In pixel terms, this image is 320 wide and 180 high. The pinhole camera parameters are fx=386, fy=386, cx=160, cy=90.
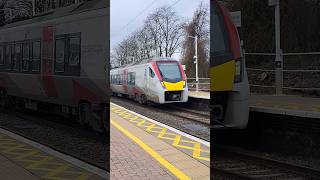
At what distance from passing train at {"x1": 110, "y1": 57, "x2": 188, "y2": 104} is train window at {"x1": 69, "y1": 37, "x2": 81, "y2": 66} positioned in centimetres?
24

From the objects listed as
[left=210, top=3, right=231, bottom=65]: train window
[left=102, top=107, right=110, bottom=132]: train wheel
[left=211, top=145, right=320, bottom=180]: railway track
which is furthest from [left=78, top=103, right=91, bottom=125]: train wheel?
[left=211, top=145, right=320, bottom=180]: railway track

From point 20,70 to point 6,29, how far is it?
267 millimetres

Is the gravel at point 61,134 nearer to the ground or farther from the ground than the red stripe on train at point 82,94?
nearer to the ground

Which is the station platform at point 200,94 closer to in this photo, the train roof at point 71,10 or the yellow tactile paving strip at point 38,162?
the train roof at point 71,10

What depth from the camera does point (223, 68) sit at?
1.59 m

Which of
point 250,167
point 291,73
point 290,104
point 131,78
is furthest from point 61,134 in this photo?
point 291,73

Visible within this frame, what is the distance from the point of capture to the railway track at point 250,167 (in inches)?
165

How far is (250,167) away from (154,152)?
3.40 metres

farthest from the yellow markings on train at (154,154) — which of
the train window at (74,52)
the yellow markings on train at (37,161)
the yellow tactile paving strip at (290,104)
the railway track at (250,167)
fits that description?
the yellow tactile paving strip at (290,104)

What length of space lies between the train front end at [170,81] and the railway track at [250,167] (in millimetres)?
2729


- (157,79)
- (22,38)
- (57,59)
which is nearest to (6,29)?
(22,38)

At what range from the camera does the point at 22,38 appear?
195 centimetres

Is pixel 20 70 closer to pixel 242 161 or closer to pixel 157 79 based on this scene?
pixel 157 79

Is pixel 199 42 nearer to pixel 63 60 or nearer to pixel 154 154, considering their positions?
pixel 154 154
